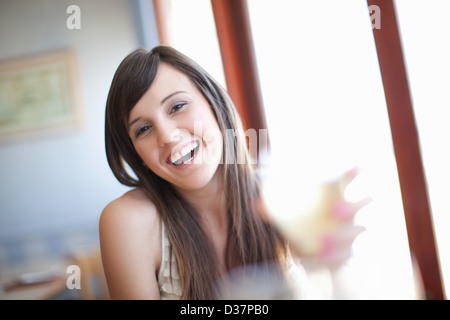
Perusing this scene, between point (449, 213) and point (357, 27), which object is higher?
point (357, 27)

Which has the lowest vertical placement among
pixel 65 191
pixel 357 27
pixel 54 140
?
pixel 65 191

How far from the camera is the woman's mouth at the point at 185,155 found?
60 cm

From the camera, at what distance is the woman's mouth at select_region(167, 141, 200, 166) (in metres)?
0.60

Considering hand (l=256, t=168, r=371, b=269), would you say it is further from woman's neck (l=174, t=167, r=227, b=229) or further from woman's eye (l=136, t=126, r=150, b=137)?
woman's eye (l=136, t=126, r=150, b=137)

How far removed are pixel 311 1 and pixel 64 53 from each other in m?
0.52

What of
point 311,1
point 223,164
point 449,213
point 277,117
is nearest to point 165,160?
point 223,164

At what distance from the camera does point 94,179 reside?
70 centimetres

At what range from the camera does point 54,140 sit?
0.69 m

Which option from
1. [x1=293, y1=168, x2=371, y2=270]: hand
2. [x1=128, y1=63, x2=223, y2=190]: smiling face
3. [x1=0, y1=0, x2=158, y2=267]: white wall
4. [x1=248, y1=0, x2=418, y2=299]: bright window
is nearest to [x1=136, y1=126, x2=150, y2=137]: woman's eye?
[x1=128, y1=63, x2=223, y2=190]: smiling face

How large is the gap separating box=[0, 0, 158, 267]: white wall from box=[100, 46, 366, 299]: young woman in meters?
0.07

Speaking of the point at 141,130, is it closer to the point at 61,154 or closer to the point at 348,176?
the point at 61,154

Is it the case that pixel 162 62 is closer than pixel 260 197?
Yes

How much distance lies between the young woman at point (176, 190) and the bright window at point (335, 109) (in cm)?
11

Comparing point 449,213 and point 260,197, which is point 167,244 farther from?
point 449,213
